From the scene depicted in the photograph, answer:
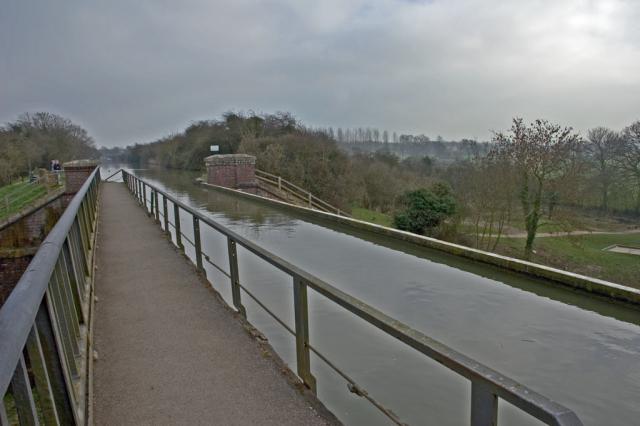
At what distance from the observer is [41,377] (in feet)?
5.48

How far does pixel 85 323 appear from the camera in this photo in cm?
349

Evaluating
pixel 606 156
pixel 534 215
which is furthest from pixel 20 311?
pixel 606 156

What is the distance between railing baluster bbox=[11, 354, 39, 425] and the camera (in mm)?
1322

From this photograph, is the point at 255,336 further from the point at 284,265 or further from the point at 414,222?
the point at 414,222

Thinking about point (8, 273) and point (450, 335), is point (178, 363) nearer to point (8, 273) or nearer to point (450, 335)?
point (450, 335)

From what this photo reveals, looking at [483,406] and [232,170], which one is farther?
[232,170]

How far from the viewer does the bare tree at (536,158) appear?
63.9 feet

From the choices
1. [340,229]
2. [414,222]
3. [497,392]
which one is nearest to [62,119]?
[414,222]

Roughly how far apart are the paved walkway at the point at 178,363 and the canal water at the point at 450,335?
0.76m

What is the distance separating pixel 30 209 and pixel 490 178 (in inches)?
854

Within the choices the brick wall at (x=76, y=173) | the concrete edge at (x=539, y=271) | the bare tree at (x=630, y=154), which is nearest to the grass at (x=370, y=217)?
the brick wall at (x=76, y=173)

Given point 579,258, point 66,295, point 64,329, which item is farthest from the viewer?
point 579,258

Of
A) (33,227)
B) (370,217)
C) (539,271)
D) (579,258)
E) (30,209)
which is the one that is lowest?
(579,258)

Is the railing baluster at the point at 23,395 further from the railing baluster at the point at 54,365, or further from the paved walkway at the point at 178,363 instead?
the paved walkway at the point at 178,363
